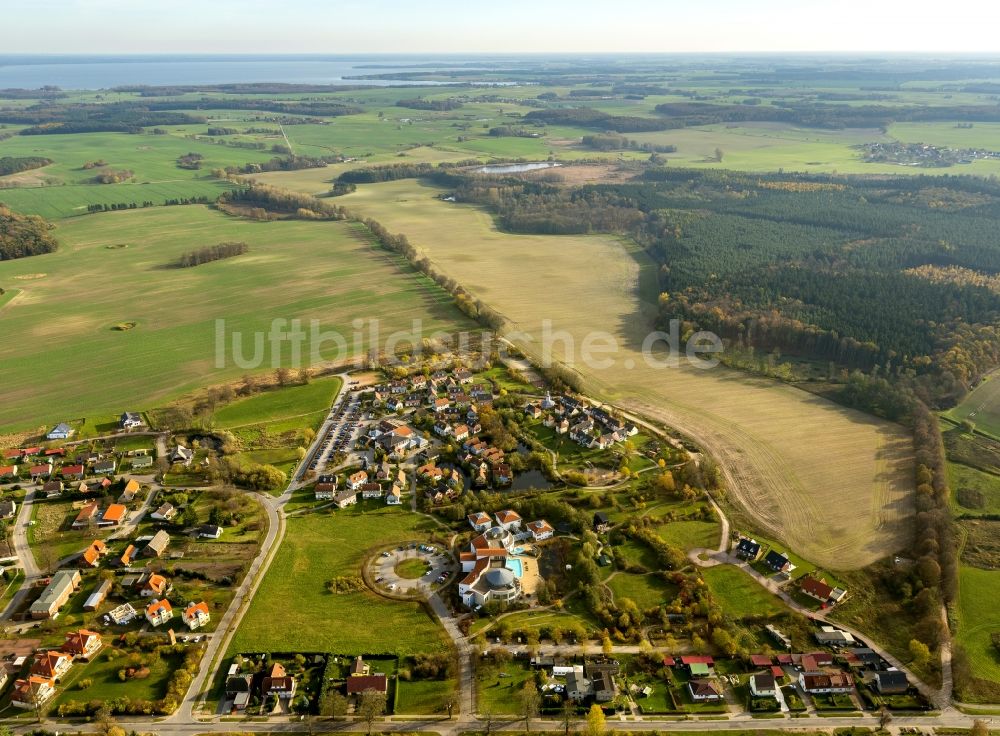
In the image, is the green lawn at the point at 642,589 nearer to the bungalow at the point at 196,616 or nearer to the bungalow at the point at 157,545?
the bungalow at the point at 196,616

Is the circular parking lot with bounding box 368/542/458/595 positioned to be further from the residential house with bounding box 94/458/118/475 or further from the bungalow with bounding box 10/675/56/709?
the residential house with bounding box 94/458/118/475

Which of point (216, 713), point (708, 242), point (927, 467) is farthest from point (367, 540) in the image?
point (708, 242)

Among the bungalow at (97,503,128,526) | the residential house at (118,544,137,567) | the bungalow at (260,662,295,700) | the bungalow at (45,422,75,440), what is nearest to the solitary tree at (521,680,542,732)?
the bungalow at (260,662,295,700)

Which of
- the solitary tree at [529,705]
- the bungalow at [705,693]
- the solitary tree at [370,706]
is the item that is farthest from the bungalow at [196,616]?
the bungalow at [705,693]

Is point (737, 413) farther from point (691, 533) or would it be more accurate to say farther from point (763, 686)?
point (763, 686)

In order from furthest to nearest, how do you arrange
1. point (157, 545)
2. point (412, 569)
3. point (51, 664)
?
point (157, 545) < point (412, 569) < point (51, 664)

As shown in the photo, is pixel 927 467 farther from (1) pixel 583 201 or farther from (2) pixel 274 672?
(1) pixel 583 201

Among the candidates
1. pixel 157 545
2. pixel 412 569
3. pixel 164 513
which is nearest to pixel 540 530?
pixel 412 569
